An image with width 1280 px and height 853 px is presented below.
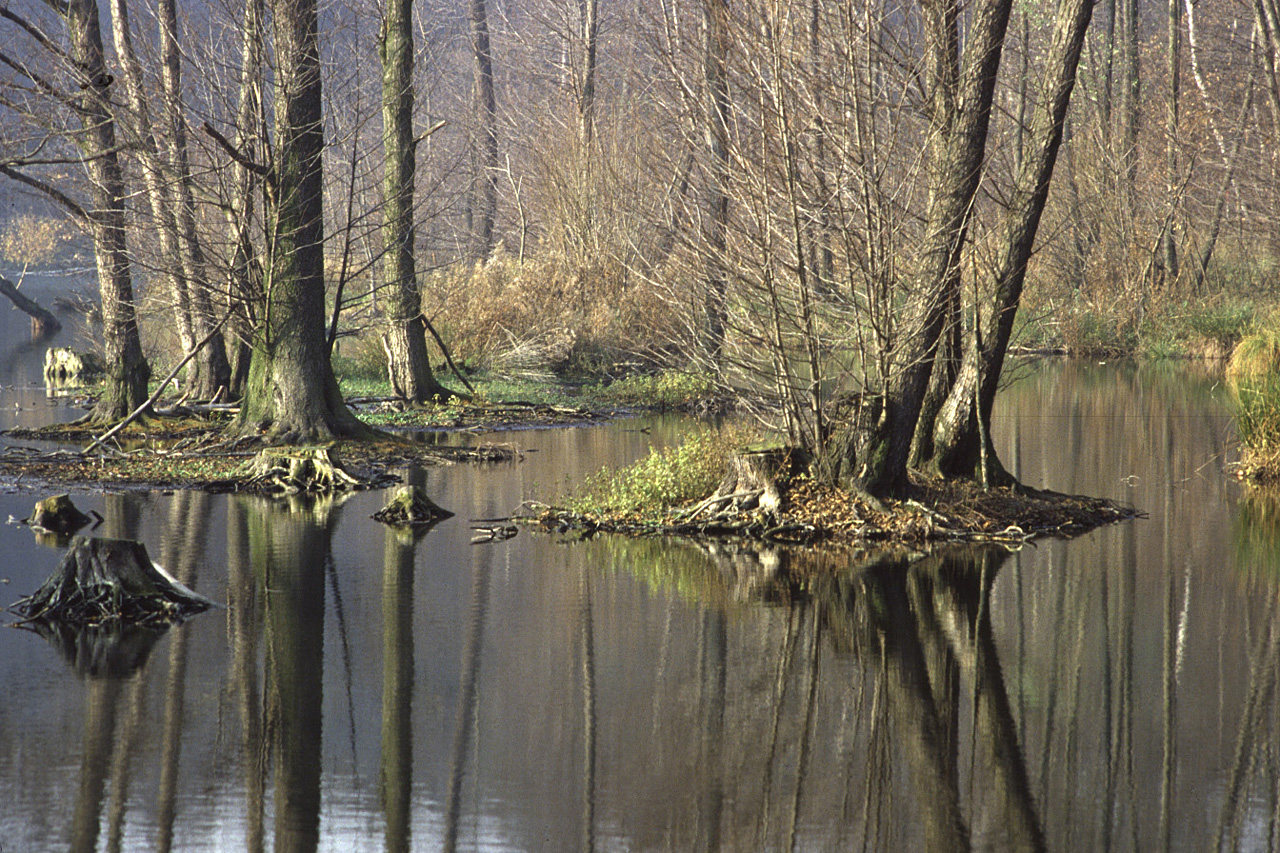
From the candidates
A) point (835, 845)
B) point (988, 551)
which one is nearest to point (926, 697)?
point (835, 845)

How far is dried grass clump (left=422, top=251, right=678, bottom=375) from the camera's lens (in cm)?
2666

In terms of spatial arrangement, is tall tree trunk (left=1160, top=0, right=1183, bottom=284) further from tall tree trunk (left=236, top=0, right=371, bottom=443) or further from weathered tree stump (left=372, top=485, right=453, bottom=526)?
weathered tree stump (left=372, top=485, right=453, bottom=526)

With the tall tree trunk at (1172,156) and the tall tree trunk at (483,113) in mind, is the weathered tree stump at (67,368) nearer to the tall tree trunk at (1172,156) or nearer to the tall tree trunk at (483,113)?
the tall tree trunk at (483,113)

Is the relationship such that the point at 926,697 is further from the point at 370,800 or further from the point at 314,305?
the point at 314,305

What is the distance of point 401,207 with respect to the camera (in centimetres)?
2152

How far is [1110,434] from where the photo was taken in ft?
64.2

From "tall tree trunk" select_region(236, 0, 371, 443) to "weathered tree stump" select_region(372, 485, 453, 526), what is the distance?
14.9 feet

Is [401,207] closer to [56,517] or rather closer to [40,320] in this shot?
[56,517]

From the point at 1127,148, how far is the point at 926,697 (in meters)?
31.8

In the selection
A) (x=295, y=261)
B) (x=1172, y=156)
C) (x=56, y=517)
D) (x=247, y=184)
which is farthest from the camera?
(x=1172, y=156)

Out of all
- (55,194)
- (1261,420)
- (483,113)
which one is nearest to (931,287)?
(1261,420)

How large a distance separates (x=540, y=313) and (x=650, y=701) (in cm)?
2101

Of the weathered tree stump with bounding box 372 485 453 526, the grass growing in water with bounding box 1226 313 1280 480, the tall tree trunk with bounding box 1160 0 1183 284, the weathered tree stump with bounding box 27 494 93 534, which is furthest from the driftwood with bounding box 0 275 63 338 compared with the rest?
the grass growing in water with bounding box 1226 313 1280 480

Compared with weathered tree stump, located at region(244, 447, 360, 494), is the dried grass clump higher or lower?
higher
